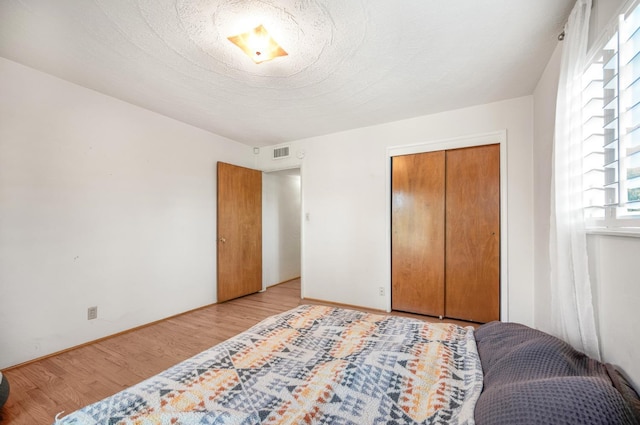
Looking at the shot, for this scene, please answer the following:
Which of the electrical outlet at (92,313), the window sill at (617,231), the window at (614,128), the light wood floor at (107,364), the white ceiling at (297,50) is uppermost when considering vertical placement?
the white ceiling at (297,50)

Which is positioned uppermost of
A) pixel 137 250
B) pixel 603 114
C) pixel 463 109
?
pixel 463 109

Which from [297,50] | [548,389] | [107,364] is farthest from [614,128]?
[107,364]

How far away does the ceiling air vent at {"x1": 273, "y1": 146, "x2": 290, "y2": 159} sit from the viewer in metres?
4.28

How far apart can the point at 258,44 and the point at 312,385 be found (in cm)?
205

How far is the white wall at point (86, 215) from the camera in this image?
2162 millimetres

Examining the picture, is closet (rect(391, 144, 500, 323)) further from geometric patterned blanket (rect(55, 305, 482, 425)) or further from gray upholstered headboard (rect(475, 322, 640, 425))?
gray upholstered headboard (rect(475, 322, 640, 425))

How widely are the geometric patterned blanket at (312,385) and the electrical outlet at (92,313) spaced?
2.14m

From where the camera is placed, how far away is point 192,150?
3.57 metres

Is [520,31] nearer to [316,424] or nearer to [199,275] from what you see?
[316,424]

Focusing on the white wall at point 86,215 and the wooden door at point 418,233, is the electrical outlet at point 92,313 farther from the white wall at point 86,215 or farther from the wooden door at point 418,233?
the wooden door at point 418,233

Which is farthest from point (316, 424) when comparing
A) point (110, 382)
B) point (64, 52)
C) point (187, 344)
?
point (64, 52)

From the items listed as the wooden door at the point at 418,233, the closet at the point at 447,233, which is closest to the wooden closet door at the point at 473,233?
the closet at the point at 447,233

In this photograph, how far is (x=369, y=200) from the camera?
11.7ft

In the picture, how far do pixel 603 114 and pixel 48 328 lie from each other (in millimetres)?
4223
